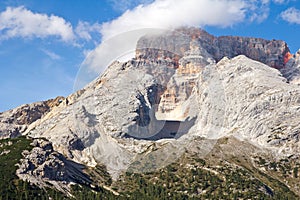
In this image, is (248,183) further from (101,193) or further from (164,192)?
(101,193)

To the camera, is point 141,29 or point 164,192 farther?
point 164,192

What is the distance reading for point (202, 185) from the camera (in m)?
199

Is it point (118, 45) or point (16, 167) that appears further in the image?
point (16, 167)

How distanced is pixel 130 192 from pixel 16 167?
43598 millimetres

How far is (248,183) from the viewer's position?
195375 mm

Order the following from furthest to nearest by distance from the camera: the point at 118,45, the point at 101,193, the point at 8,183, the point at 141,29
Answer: the point at 101,193
the point at 8,183
the point at 141,29
the point at 118,45

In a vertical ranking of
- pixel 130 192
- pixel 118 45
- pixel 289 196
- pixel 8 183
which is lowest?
pixel 289 196

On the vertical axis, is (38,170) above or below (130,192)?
above

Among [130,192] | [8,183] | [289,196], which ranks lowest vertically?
[289,196]

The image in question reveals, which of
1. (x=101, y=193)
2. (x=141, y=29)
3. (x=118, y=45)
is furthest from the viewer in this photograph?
(x=101, y=193)

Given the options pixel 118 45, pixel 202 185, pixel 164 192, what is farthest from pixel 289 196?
pixel 118 45

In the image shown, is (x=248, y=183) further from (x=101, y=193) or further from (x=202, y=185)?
(x=101, y=193)

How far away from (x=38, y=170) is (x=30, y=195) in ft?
90.0

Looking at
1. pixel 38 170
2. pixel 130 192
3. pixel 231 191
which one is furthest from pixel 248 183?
pixel 38 170
